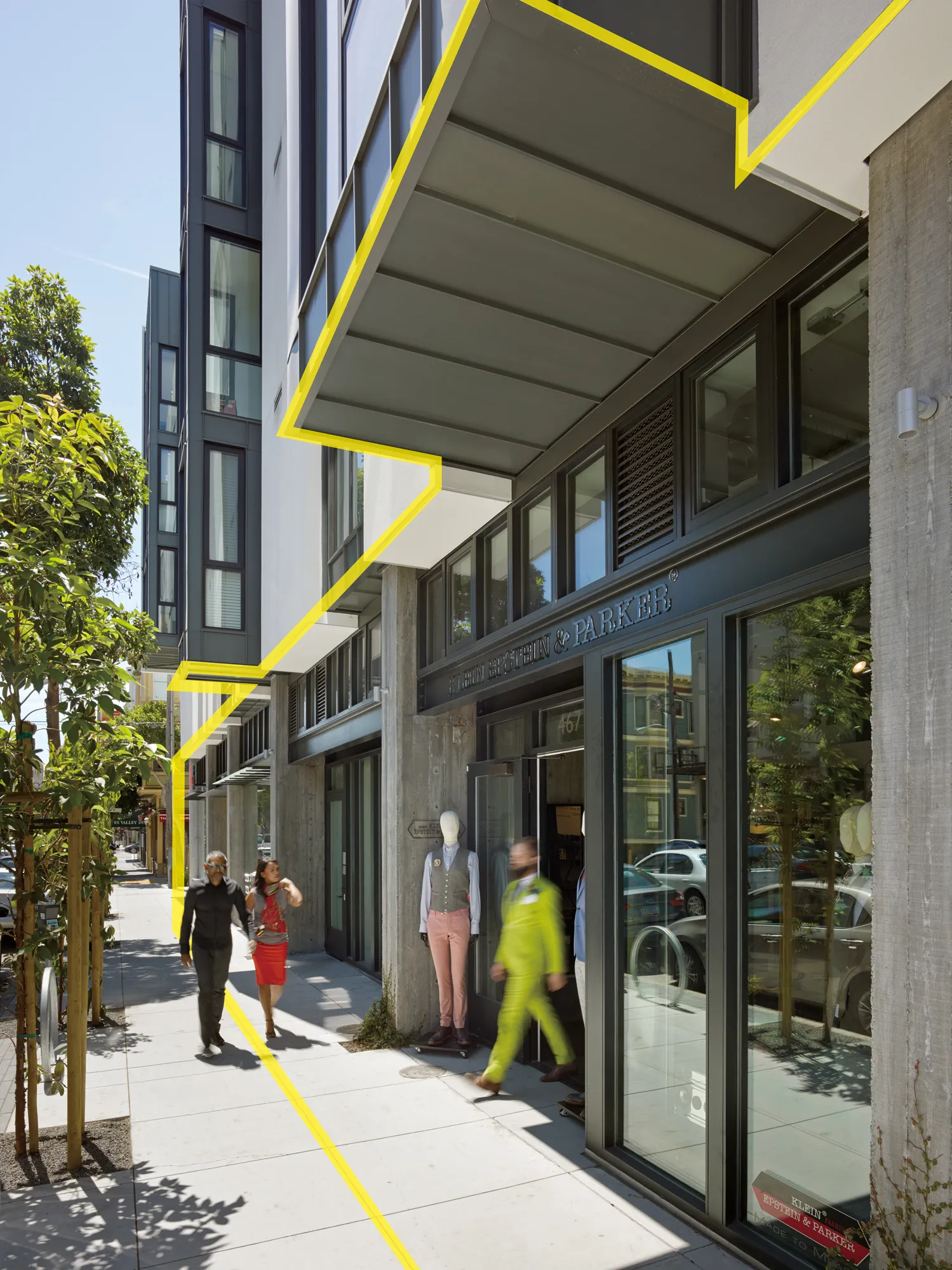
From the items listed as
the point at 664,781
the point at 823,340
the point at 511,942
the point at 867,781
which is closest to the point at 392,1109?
the point at 511,942

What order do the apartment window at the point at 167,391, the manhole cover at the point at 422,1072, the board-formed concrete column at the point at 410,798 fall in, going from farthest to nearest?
the apartment window at the point at 167,391 → the board-formed concrete column at the point at 410,798 → the manhole cover at the point at 422,1072

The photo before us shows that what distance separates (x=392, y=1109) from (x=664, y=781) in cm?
353

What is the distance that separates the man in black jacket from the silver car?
5.27 metres

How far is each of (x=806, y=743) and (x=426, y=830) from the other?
5.53 metres

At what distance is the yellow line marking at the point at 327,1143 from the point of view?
4.96 metres

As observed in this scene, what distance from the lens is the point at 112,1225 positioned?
206 inches

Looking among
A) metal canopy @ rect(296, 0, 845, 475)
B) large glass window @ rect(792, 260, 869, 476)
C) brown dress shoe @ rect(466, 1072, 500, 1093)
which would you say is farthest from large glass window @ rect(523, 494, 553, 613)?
brown dress shoe @ rect(466, 1072, 500, 1093)

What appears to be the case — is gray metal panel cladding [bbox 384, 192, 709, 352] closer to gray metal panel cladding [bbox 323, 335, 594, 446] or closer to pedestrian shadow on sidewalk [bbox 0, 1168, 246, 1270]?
gray metal panel cladding [bbox 323, 335, 594, 446]

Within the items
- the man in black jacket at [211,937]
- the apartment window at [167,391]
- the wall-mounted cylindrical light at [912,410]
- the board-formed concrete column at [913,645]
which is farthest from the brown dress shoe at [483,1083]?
the apartment window at [167,391]

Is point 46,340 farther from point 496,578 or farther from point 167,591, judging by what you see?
point 167,591

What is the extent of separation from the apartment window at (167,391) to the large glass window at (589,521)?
28180 mm

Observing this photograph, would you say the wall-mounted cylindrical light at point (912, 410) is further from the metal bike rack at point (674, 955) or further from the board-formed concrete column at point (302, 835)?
the board-formed concrete column at point (302, 835)

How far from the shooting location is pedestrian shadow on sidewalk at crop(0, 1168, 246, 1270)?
Answer: 15.8 ft

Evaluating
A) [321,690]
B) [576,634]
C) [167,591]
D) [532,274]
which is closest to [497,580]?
[576,634]
